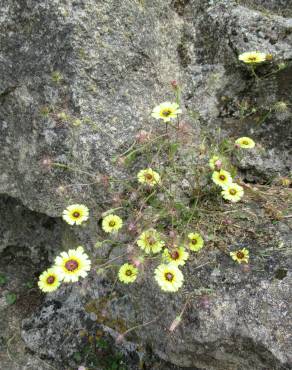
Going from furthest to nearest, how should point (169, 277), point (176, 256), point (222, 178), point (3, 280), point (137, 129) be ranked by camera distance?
point (3, 280) < point (137, 129) < point (222, 178) < point (176, 256) < point (169, 277)

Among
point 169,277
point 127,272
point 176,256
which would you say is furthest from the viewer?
point 127,272

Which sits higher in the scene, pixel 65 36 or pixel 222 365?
pixel 65 36

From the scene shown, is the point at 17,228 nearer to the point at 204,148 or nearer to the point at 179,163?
the point at 179,163

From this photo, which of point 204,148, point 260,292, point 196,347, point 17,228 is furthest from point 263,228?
point 17,228

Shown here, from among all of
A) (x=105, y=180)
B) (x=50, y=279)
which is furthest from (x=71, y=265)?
(x=105, y=180)

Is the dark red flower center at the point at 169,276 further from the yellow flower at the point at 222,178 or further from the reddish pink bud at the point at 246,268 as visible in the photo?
the yellow flower at the point at 222,178

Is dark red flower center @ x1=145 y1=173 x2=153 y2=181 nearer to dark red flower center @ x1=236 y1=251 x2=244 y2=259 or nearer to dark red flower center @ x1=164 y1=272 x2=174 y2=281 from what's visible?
dark red flower center @ x1=164 y1=272 x2=174 y2=281

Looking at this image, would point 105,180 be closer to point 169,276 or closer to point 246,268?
point 169,276
